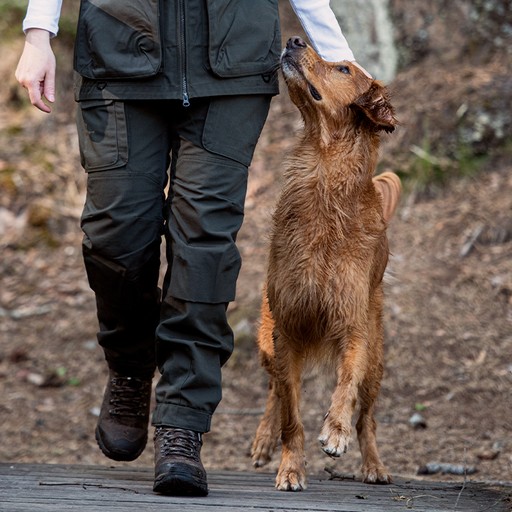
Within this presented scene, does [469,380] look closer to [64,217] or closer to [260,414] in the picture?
[260,414]

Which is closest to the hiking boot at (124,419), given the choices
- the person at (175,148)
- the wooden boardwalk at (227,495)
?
the wooden boardwalk at (227,495)

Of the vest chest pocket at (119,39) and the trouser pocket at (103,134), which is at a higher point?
the vest chest pocket at (119,39)

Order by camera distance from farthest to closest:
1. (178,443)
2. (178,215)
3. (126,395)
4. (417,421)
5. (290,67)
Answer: (417,421) → (126,395) → (290,67) → (178,215) → (178,443)

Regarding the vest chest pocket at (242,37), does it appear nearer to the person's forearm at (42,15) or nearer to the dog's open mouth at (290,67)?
the dog's open mouth at (290,67)

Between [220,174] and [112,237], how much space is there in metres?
0.48

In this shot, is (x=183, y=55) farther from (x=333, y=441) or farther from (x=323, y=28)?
(x=333, y=441)

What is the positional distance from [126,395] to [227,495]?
86cm

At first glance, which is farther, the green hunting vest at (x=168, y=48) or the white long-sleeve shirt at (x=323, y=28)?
the white long-sleeve shirt at (x=323, y=28)

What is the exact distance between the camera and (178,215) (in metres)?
3.54

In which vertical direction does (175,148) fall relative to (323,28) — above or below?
below

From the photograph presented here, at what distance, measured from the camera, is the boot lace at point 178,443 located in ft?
11.2

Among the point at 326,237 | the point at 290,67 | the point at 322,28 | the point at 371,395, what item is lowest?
the point at 371,395

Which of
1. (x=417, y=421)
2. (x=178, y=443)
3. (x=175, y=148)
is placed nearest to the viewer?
(x=178, y=443)

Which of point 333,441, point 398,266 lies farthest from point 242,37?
point 398,266
